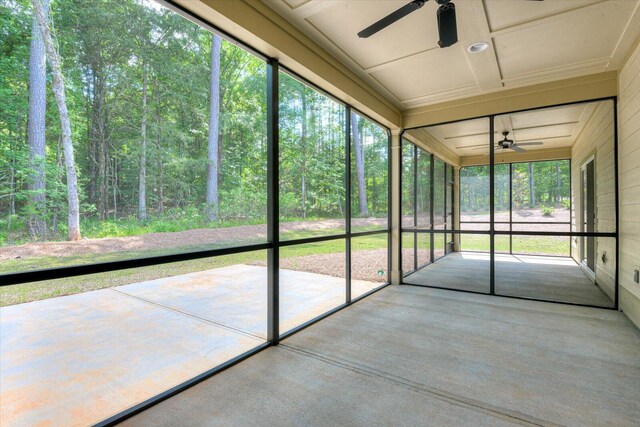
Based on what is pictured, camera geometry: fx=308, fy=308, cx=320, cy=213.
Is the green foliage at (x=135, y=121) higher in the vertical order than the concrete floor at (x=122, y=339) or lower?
higher

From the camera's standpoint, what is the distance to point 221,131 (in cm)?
364

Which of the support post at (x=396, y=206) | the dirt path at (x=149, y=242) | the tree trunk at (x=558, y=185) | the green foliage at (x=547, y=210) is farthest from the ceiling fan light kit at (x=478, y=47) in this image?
the tree trunk at (x=558, y=185)

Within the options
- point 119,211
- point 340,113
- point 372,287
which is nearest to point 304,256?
point 372,287

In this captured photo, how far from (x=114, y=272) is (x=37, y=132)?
13.1ft

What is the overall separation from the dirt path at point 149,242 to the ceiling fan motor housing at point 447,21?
2.14m

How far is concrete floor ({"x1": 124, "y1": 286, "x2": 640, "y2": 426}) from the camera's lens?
71.2 inches

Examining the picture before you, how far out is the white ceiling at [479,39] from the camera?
8.19 ft

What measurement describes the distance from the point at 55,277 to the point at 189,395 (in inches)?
43.9

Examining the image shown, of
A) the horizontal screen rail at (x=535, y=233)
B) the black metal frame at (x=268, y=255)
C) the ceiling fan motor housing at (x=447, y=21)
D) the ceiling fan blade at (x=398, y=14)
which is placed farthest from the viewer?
the horizontal screen rail at (x=535, y=233)

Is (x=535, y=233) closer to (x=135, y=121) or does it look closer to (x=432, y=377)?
(x=432, y=377)

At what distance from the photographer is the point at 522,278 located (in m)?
5.20

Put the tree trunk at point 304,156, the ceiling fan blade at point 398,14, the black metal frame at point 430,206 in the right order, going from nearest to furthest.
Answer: the ceiling fan blade at point 398,14 < the tree trunk at point 304,156 < the black metal frame at point 430,206

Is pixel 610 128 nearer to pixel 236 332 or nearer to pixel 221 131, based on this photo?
pixel 221 131

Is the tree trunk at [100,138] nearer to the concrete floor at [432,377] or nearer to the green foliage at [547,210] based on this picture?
the concrete floor at [432,377]
